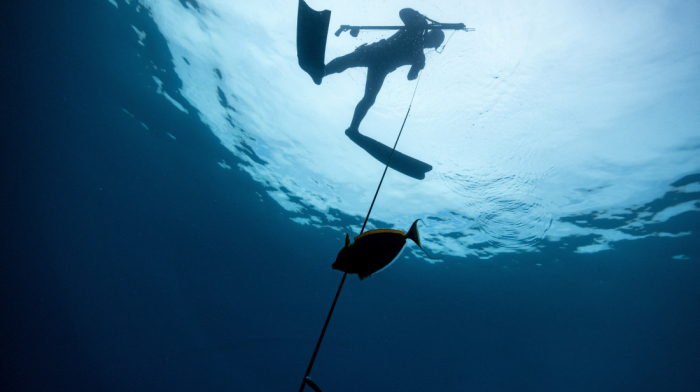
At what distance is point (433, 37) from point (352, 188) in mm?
8822

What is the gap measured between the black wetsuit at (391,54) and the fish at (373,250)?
514 cm

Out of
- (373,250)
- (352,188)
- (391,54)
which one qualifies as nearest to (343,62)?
(391,54)

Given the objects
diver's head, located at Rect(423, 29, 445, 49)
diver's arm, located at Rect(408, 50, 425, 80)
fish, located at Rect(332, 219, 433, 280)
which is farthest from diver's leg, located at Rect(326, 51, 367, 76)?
fish, located at Rect(332, 219, 433, 280)

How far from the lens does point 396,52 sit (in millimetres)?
5379

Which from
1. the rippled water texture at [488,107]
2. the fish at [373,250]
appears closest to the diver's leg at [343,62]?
the rippled water texture at [488,107]

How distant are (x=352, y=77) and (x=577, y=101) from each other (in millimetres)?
6691

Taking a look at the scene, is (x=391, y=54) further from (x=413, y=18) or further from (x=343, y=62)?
(x=343, y=62)

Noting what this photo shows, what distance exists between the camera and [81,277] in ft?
129

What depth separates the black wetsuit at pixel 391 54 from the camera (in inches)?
202

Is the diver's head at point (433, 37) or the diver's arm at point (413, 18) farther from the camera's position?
the diver's head at point (433, 37)

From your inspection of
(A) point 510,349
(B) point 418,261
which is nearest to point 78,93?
(B) point 418,261

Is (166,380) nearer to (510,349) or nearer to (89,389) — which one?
(89,389)

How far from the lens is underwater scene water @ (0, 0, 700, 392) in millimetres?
6719

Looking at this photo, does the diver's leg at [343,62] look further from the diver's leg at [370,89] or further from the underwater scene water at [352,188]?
the underwater scene water at [352,188]
